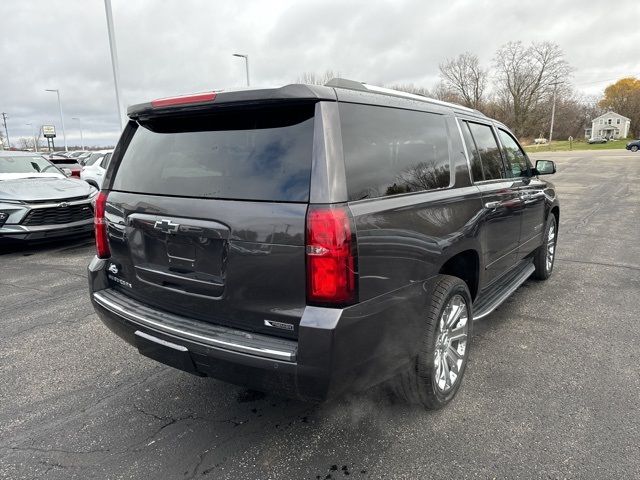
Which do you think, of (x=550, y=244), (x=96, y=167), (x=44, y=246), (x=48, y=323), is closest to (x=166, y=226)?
(x=48, y=323)

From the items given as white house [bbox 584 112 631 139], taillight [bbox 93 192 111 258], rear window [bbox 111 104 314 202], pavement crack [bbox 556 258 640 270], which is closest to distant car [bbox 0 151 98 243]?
taillight [bbox 93 192 111 258]

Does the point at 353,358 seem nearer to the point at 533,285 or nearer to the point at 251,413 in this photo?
the point at 251,413

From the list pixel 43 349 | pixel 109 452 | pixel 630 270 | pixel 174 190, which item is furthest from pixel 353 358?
pixel 630 270

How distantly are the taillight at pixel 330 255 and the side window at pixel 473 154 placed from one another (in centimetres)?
165

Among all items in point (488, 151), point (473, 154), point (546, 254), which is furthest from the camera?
point (546, 254)

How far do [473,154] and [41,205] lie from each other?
6.86 metres

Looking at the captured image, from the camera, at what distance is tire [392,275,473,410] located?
8.27ft

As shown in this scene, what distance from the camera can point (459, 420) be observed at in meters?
2.68

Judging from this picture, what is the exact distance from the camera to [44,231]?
23.4ft

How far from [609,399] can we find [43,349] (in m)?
4.34

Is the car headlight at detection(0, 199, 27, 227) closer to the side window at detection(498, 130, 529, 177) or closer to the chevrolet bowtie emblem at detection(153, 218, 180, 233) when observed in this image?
the chevrolet bowtie emblem at detection(153, 218, 180, 233)

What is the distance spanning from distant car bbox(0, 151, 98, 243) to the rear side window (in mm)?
6724

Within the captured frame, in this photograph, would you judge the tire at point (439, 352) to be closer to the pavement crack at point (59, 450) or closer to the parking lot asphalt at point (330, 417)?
the parking lot asphalt at point (330, 417)

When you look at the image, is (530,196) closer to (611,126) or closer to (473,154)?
(473,154)
